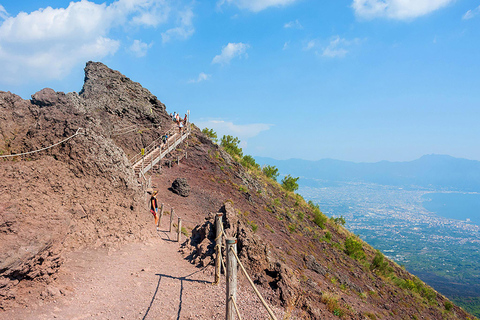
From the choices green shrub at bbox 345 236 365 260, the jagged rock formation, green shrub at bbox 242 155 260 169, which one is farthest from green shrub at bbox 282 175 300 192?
the jagged rock formation

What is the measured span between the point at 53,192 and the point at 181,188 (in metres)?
11.8

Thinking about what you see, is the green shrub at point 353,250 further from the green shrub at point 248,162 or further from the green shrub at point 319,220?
the green shrub at point 248,162

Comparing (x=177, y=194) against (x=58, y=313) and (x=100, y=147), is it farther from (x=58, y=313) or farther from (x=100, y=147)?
(x=58, y=313)

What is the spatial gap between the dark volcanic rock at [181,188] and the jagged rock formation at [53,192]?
315 inches

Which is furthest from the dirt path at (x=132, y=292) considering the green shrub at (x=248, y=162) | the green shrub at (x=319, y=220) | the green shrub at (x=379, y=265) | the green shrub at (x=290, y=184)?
the green shrub at (x=290, y=184)

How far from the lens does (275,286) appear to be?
7.52 m

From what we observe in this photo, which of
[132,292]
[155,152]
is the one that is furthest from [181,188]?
[132,292]

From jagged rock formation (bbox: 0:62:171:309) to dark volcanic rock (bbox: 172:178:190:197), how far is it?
8.00 metres

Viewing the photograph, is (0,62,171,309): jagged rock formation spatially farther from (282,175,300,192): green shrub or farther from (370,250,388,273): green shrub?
(282,175,300,192): green shrub

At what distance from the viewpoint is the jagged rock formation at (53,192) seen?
18.1ft

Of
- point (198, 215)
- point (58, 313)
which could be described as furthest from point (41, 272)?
point (198, 215)

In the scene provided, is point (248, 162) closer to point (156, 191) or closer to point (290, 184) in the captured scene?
point (290, 184)

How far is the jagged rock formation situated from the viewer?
5.50 meters

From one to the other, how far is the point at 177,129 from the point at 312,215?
767 inches
